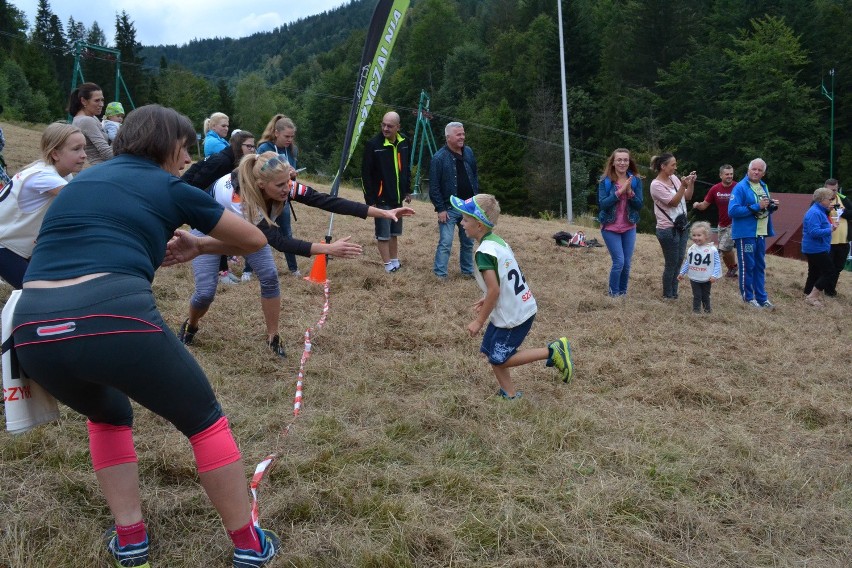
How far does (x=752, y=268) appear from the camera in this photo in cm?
859

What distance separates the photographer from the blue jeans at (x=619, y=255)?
26.6 ft

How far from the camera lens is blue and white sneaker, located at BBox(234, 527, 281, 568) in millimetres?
2627

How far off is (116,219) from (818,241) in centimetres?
945

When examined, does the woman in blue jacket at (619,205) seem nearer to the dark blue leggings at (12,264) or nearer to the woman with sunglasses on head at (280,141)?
the woman with sunglasses on head at (280,141)

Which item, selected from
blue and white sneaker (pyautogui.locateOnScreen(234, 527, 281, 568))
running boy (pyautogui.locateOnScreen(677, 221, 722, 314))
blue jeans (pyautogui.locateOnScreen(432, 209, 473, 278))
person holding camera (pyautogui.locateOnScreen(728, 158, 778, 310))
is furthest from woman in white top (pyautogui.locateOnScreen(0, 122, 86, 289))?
person holding camera (pyautogui.locateOnScreen(728, 158, 778, 310))

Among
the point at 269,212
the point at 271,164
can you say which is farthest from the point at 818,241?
the point at 271,164

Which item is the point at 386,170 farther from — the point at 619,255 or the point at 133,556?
the point at 133,556

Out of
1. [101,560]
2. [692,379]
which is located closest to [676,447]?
[692,379]

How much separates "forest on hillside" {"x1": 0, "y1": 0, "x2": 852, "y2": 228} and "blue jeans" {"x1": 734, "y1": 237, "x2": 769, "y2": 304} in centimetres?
2092

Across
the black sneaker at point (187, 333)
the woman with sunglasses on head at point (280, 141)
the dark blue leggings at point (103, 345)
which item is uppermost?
the woman with sunglasses on head at point (280, 141)

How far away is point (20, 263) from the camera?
12.5 feet

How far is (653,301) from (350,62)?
83.0m

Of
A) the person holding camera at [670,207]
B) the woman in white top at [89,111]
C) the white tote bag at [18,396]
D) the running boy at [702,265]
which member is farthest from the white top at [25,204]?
the person holding camera at [670,207]

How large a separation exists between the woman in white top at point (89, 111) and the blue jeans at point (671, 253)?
621 centimetres
